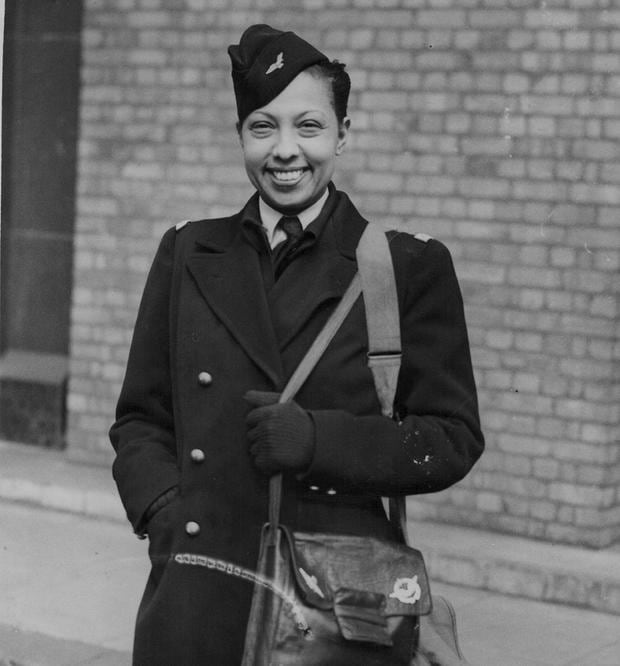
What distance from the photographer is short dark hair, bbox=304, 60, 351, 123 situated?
3162 millimetres

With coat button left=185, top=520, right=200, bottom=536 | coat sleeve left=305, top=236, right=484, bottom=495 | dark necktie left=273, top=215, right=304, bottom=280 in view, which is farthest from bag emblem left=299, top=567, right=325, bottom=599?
dark necktie left=273, top=215, right=304, bottom=280

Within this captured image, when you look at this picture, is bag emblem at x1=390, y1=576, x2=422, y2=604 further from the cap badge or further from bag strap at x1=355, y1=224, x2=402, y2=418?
the cap badge

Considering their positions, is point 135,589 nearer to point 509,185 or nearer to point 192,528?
point 509,185

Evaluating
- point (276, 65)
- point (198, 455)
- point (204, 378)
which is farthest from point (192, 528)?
point (276, 65)

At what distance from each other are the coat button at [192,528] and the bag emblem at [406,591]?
433 mm

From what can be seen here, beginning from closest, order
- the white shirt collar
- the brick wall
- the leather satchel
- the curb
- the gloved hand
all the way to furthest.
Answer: the leather satchel, the gloved hand, the white shirt collar, the curb, the brick wall

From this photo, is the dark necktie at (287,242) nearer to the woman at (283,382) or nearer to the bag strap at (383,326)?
the woman at (283,382)

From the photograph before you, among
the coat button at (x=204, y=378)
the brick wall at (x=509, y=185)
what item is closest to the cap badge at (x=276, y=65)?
the coat button at (x=204, y=378)

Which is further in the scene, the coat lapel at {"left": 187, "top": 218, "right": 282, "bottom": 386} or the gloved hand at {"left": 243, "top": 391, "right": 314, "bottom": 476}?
the coat lapel at {"left": 187, "top": 218, "right": 282, "bottom": 386}

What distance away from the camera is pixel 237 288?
3.24 meters

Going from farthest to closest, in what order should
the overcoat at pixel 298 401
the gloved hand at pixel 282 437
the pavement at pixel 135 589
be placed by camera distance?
the pavement at pixel 135 589
the overcoat at pixel 298 401
the gloved hand at pixel 282 437

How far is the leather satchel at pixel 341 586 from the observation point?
2896mm

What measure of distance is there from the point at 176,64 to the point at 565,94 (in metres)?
2.17

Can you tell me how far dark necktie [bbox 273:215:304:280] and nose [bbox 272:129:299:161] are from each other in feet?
0.55
